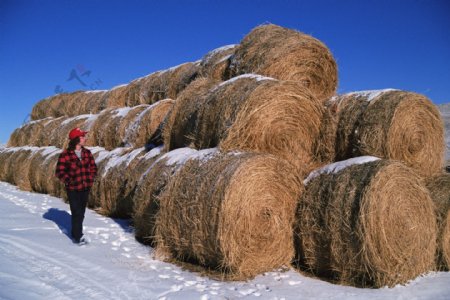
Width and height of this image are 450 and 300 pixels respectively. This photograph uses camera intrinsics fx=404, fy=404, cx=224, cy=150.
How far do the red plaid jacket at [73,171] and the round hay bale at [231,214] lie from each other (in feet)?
4.66

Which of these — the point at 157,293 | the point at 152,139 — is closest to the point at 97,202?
the point at 152,139

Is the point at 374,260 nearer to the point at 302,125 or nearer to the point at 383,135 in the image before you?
the point at 383,135

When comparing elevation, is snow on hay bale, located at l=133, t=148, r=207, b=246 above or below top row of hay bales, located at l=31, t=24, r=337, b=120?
below

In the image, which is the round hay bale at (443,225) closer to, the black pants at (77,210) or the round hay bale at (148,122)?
the black pants at (77,210)

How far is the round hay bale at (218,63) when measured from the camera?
672 cm

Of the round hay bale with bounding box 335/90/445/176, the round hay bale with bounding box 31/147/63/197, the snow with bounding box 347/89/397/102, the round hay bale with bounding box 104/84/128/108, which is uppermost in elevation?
the round hay bale with bounding box 104/84/128/108

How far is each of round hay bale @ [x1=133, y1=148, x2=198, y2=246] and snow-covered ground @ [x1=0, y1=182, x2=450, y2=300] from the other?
22 cm

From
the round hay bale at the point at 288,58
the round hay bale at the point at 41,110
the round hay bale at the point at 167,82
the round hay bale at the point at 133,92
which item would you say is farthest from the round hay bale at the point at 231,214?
the round hay bale at the point at 41,110

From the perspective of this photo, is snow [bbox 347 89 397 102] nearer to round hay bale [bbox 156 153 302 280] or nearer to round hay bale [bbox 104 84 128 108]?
round hay bale [bbox 156 153 302 280]

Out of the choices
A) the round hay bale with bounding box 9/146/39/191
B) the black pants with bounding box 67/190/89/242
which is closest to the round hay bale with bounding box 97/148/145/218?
the black pants with bounding box 67/190/89/242

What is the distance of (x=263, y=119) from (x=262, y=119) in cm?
1

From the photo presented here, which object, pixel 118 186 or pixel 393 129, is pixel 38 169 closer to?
pixel 118 186

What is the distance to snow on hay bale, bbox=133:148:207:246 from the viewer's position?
4898 millimetres

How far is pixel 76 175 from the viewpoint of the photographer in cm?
536
